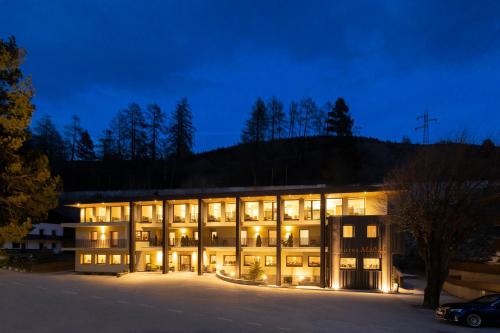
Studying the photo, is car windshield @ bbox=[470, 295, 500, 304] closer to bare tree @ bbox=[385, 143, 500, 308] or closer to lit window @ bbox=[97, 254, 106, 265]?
bare tree @ bbox=[385, 143, 500, 308]

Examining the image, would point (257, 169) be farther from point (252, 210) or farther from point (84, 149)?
point (252, 210)

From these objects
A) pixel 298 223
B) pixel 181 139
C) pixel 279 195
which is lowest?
pixel 298 223

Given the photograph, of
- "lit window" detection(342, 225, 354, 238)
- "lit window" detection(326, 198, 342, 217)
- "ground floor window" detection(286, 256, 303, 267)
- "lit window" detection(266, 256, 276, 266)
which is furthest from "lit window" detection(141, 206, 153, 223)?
"lit window" detection(342, 225, 354, 238)

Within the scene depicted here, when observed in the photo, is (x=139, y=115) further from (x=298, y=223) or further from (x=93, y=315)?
(x=93, y=315)

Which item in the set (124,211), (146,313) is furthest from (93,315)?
(124,211)

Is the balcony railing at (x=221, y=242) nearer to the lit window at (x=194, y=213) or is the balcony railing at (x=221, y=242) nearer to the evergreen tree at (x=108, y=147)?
the lit window at (x=194, y=213)

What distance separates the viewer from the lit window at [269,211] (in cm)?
4216

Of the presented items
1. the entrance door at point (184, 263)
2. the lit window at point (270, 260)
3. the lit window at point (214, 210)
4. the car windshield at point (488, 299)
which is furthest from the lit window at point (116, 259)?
the car windshield at point (488, 299)

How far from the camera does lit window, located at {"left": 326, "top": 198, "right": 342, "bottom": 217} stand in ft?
127

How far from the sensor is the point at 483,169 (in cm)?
2427

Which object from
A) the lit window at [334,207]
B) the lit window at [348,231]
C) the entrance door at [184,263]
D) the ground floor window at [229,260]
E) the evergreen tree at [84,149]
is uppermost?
the evergreen tree at [84,149]

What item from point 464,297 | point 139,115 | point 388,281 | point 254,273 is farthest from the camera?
point 139,115

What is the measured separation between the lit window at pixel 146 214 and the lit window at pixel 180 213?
9.47 ft

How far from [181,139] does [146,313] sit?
74.8 meters
